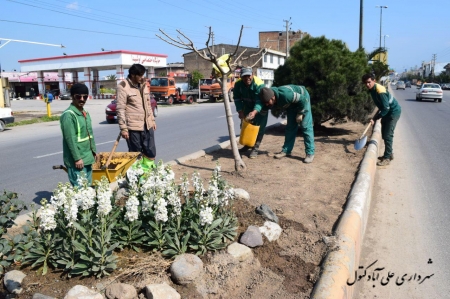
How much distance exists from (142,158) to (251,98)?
2.54 metres

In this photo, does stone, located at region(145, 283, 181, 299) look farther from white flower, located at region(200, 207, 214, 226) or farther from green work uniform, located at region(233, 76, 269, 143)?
green work uniform, located at region(233, 76, 269, 143)

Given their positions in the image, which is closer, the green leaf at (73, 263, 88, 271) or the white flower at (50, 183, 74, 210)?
the green leaf at (73, 263, 88, 271)

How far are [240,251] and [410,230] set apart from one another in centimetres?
255

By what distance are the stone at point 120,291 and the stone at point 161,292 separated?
0.34 feet

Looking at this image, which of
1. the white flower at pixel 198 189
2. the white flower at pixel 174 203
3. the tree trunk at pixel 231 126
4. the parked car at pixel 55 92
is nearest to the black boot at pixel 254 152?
the tree trunk at pixel 231 126

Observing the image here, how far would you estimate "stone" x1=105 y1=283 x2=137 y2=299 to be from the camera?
2.80m

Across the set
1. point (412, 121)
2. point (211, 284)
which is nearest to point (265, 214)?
point (211, 284)

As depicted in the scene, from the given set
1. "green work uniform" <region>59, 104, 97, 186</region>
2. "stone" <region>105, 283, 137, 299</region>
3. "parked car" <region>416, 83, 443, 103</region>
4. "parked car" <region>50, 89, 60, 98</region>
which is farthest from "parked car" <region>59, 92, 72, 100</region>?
"stone" <region>105, 283, 137, 299</region>

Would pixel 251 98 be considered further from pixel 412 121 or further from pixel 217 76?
pixel 412 121

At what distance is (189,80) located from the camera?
141 ft

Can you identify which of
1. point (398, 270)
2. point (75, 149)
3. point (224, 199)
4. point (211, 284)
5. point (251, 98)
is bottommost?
point (398, 270)

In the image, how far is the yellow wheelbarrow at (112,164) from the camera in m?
5.18

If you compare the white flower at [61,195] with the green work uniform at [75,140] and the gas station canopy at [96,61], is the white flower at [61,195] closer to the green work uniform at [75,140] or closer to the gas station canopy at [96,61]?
the green work uniform at [75,140]

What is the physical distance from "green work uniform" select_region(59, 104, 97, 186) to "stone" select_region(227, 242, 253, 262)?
215 cm
